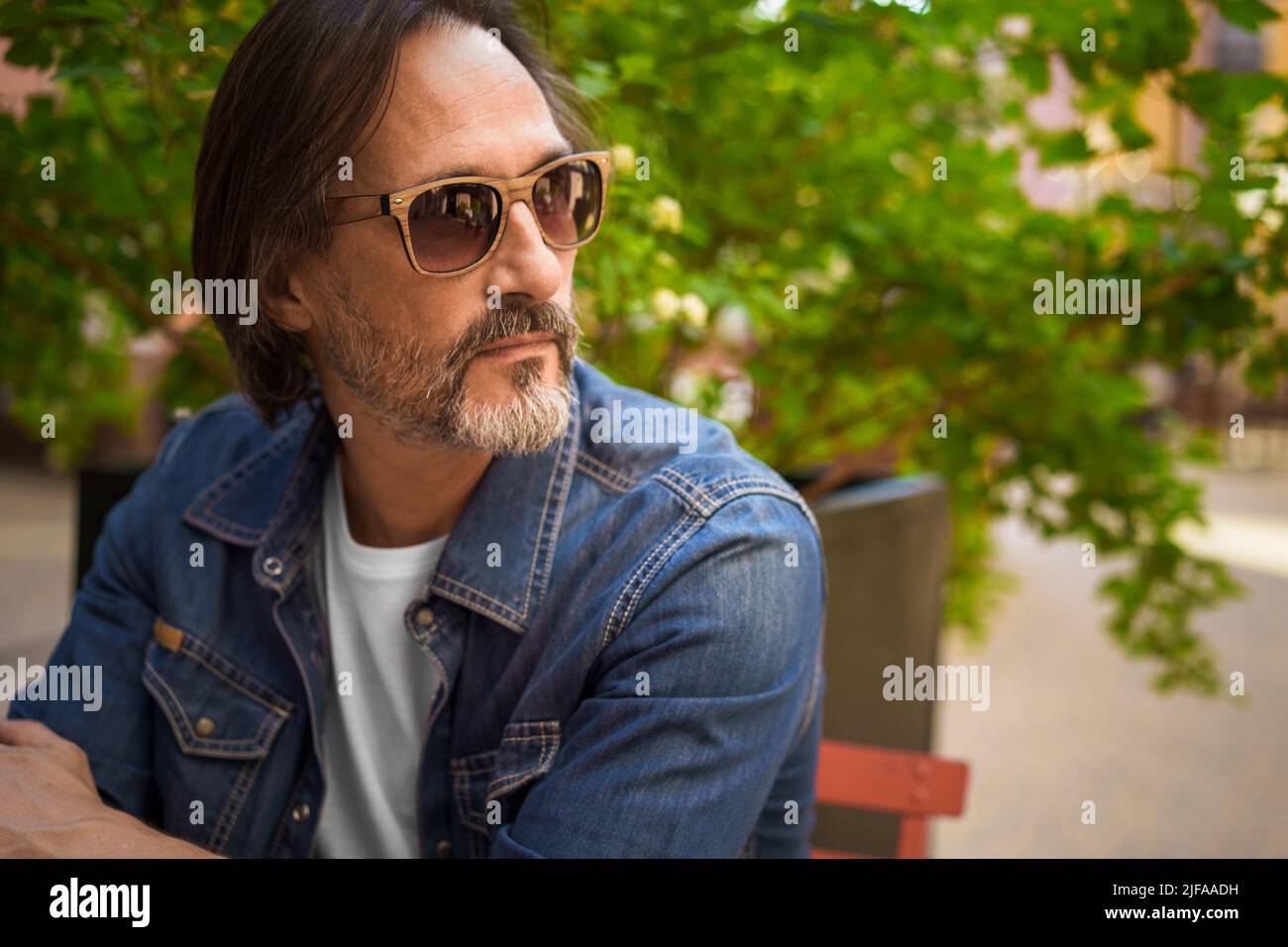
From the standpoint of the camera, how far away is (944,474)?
288cm

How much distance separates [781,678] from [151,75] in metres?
1.19

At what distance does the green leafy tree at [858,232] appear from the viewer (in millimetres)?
1840

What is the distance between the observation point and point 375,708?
153 cm

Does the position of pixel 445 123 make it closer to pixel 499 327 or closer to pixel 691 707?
pixel 499 327

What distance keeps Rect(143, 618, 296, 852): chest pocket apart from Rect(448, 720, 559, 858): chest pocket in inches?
11.8

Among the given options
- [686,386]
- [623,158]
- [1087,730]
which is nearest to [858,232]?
[623,158]

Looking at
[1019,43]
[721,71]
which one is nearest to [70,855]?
[721,71]

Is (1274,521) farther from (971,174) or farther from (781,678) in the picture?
(781,678)

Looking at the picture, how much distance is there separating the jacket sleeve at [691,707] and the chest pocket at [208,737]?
432 mm

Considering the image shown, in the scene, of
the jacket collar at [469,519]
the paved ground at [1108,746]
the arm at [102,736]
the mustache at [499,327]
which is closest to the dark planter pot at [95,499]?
the arm at [102,736]

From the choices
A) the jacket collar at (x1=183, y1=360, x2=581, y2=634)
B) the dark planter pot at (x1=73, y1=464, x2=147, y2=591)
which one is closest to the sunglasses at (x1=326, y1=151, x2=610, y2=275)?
the jacket collar at (x1=183, y1=360, x2=581, y2=634)

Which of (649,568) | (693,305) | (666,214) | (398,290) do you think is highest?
(666,214)

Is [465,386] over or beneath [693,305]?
beneath

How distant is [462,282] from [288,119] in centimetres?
30
